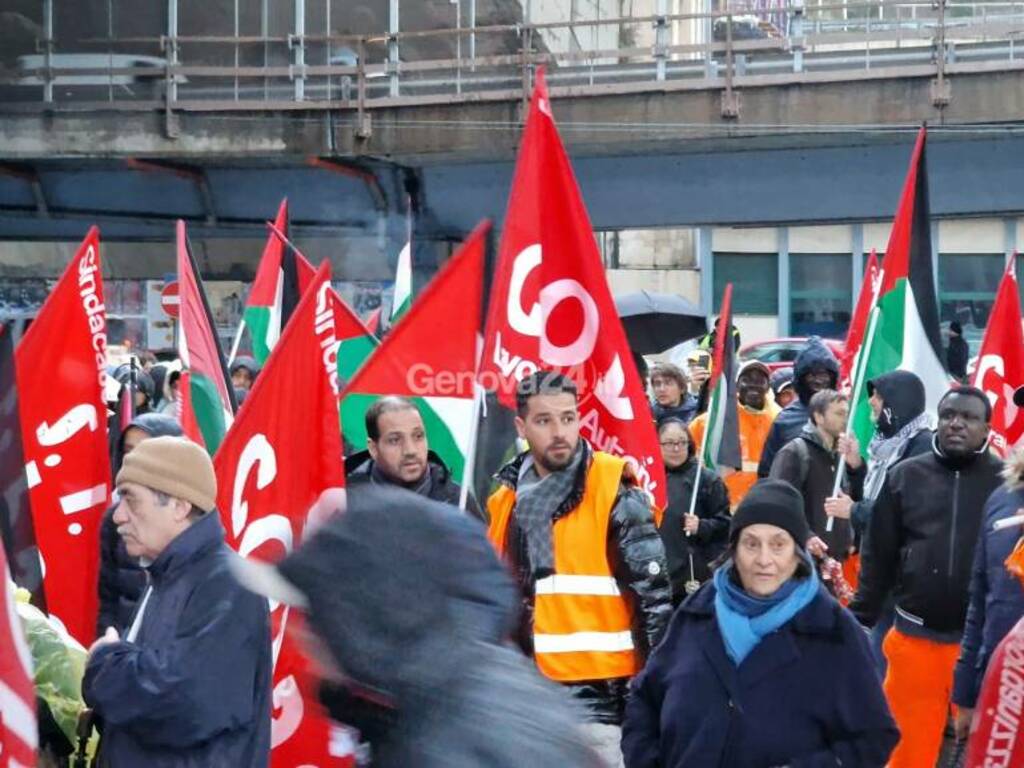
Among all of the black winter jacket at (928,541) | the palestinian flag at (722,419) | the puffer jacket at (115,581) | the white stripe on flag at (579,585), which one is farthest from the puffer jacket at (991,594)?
the palestinian flag at (722,419)

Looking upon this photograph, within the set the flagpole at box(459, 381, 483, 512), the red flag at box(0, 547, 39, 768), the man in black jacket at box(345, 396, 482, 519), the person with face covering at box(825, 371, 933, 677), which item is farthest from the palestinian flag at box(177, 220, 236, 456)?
the red flag at box(0, 547, 39, 768)

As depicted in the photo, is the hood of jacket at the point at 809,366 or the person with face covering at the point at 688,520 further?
the hood of jacket at the point at 809,366

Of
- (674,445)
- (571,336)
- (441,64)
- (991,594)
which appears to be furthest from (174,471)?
(441,64)

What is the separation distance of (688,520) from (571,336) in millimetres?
2555

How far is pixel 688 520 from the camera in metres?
8.82

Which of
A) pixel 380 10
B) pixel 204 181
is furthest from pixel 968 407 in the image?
pixel 380 10

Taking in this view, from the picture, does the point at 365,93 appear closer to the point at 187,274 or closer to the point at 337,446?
the point at 187,274

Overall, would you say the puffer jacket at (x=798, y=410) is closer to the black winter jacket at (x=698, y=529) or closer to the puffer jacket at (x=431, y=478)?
the black winter jacket at (x=698, y=529)

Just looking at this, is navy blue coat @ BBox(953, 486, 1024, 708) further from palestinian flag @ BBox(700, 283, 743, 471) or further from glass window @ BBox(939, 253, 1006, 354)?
glass window @ BBox(939, 253, 1006, 354)

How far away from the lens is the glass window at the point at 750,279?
44969mm

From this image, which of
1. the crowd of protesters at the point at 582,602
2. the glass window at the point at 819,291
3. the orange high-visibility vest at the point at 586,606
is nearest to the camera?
the crowd of protesters at the point at 582,602

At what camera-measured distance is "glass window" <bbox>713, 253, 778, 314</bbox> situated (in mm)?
44969

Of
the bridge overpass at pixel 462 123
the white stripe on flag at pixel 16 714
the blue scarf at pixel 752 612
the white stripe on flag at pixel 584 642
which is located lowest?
the white stripe on flag at pixel 584 642

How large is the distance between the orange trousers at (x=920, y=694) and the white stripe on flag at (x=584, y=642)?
78.0 inches
